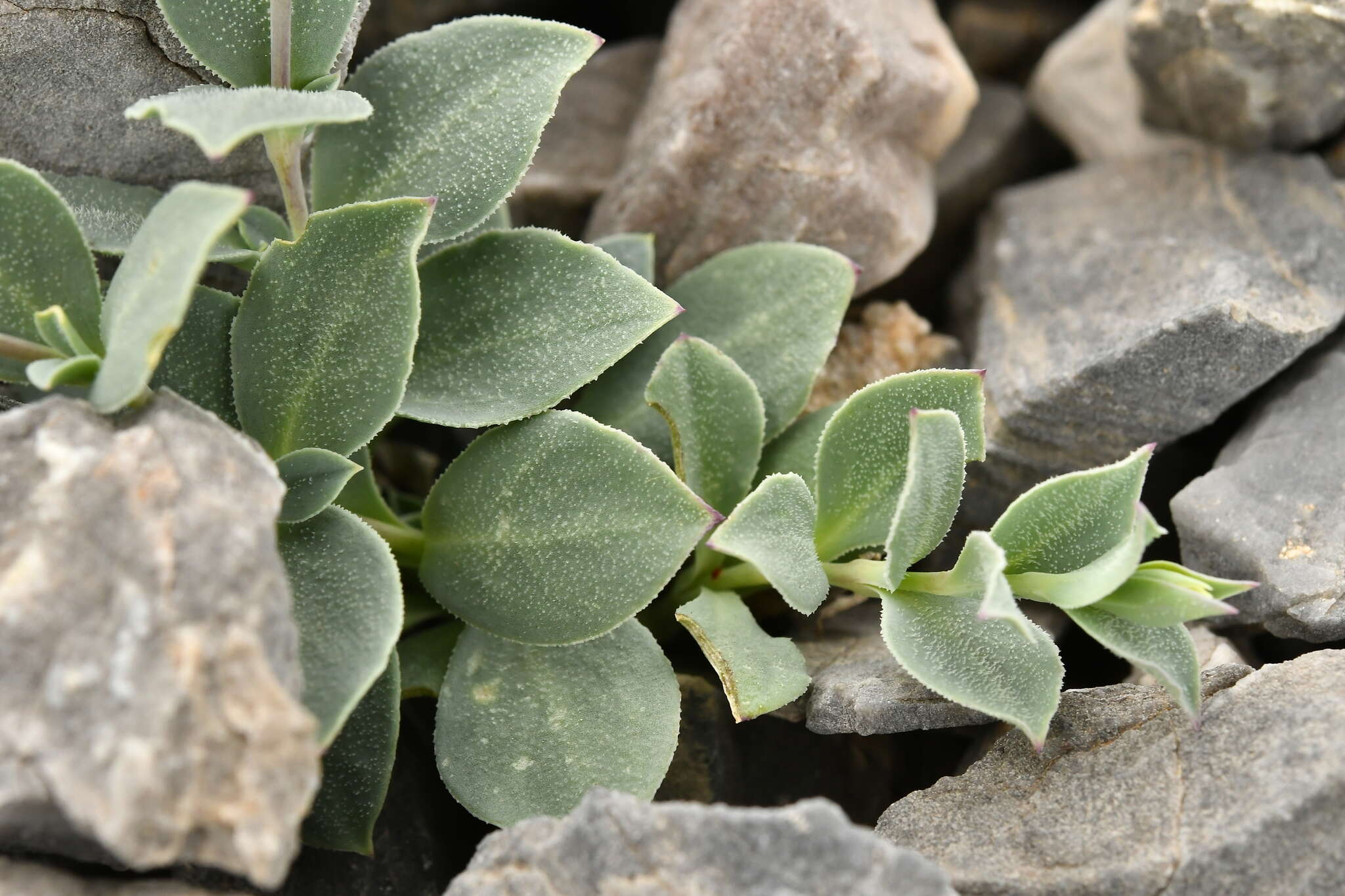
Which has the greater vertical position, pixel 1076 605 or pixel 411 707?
pixel 1076 605

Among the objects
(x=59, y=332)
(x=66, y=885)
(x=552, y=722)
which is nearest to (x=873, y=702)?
(x=552, y=722)

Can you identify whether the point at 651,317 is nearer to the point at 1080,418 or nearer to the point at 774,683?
the point at 774,683

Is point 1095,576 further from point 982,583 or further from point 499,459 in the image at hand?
point 499,459

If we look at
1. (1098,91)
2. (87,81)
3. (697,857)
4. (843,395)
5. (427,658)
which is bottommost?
(427,658)

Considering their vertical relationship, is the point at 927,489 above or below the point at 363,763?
above

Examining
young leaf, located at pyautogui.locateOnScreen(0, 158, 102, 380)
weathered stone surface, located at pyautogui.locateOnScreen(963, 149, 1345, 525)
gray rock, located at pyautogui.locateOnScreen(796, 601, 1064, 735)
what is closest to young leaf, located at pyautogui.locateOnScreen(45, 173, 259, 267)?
young leaf, located at pyautogui.locateOnScreen(0, 158, 102, 380)

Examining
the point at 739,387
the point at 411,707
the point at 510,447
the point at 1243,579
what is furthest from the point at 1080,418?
the point at 411,707
